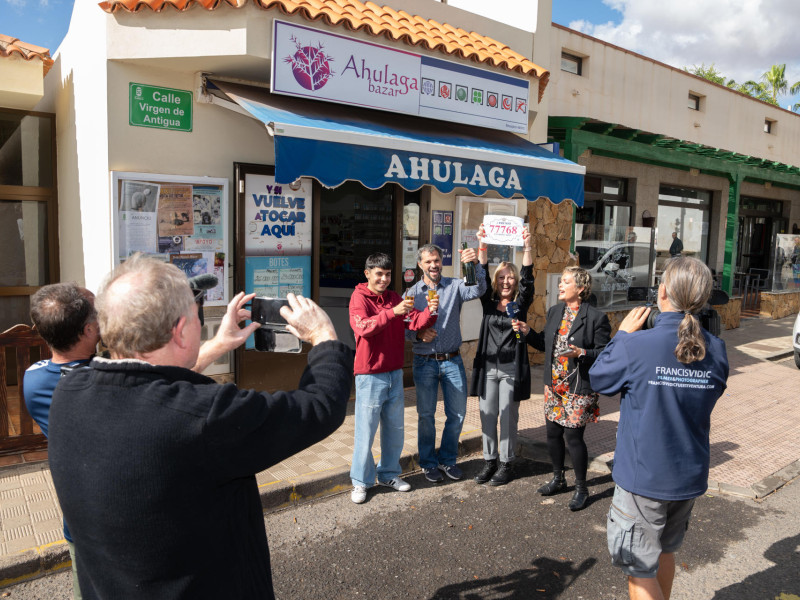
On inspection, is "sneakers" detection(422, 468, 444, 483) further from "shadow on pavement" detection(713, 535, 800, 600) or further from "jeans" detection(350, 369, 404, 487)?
"shadow on pavement" detection(713, 535, 800, 600)

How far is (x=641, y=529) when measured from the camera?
9.01 ft

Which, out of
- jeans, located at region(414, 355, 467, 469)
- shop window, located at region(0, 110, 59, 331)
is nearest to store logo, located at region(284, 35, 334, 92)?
jeans, located at region(414, 355, 467, 469)

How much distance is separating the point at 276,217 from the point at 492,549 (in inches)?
159

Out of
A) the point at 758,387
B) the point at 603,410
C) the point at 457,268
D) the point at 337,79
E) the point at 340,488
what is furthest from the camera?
the point at 758,387

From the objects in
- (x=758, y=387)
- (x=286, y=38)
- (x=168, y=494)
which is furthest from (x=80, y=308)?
(x=758, y=387)

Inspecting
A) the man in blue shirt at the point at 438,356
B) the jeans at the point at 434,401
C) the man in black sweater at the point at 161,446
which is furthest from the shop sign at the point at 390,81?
the man in black sweater at the point at 161,446

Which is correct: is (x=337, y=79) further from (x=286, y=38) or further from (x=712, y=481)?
(x=712, y=481)

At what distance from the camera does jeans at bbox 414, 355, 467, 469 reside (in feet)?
16.1

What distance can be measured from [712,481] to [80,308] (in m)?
4.97

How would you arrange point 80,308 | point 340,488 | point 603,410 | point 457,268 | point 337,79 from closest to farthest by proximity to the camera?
point 80,308 < point 340,488 < point 337,79 < point 603,410 < point 457,268

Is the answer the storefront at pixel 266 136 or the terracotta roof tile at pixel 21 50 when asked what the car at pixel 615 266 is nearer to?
the storefront at pixel 266 136

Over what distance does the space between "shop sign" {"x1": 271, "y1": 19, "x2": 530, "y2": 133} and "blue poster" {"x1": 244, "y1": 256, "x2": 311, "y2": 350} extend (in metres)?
1.71

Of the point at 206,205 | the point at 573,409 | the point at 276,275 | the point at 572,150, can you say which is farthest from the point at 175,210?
the point at 572,150

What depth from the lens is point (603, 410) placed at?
7164 millimetres
